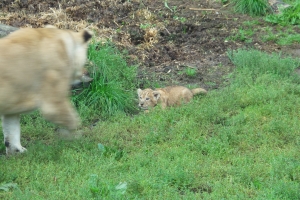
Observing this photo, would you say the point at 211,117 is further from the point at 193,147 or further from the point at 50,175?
the point at 50,175

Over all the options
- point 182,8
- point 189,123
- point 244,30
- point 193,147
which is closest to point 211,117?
point 189,123

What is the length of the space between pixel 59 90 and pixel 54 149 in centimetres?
106

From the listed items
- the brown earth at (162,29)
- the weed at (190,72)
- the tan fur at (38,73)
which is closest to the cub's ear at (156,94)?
the brown earth at (162,29)

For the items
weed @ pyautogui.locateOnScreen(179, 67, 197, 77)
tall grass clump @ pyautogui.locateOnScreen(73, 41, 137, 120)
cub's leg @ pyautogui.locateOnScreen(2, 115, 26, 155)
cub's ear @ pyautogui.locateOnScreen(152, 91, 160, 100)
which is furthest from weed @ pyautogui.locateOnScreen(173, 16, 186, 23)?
cub's leg @ pyautogui.locateOnScreen(2, 115, 26, 155)

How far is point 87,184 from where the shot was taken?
6602mm

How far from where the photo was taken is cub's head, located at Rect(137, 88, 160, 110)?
9.55 meters

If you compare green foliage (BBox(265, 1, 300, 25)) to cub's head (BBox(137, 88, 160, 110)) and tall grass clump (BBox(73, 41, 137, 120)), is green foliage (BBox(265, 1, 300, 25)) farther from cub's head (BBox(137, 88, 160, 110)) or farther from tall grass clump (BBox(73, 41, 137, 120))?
cub's head (BBox(137, 88, 160, 110))

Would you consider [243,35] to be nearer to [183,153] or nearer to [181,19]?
[181,19]

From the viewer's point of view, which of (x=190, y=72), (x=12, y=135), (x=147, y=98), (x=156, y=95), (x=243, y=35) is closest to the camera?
(x=12, y=135)

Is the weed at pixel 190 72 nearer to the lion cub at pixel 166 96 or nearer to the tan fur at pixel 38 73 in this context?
Answer: the lion cub at pixel 166 96

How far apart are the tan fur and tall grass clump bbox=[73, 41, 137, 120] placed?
2.18 meters

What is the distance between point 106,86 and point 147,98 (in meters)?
0.70

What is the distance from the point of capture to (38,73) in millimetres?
6910

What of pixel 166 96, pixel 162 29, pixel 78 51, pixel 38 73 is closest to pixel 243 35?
pixel 162 29
